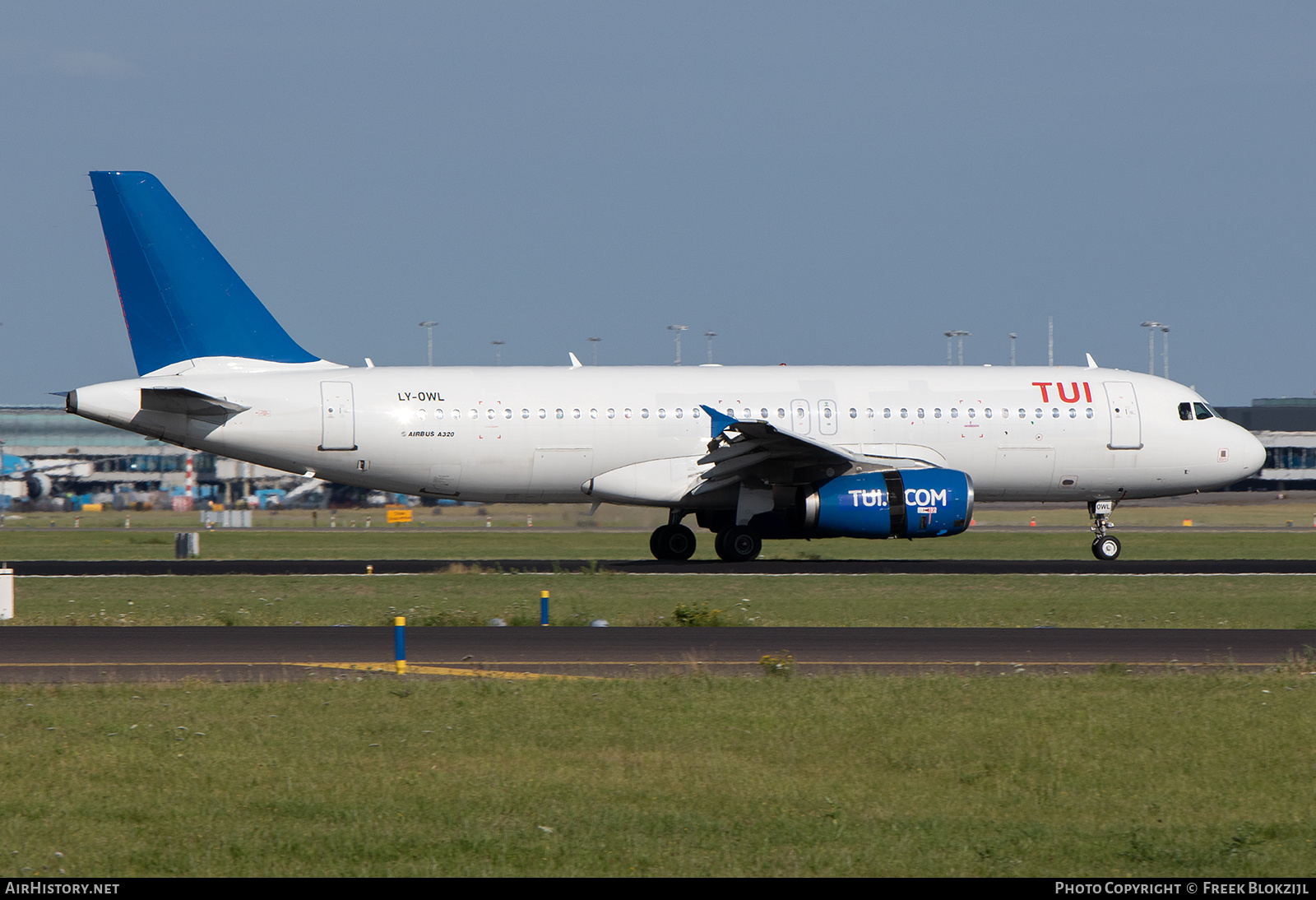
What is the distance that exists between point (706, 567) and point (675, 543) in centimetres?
214

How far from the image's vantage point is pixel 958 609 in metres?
22.9

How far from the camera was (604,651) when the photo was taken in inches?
686

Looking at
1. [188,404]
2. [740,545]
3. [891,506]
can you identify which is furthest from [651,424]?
[188,404]

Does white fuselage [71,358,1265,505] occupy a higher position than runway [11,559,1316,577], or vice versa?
white fuselage [71,358,1265,505]

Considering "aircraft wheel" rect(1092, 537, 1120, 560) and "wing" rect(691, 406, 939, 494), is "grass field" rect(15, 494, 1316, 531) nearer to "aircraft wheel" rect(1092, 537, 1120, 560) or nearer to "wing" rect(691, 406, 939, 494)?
"aircraft wheel" rect(1092, 537, 1120, 560)

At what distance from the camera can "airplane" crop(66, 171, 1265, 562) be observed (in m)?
30.2

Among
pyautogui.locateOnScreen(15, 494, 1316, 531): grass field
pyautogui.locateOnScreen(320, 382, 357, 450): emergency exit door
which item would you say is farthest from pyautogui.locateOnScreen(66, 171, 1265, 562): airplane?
pyautogui.locateOnScreen(15, 494, 1316, 531): grass field

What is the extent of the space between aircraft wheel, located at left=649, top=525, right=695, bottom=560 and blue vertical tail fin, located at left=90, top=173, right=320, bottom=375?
10.7 m

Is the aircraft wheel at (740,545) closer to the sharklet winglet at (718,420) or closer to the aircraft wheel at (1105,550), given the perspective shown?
the sharklet winglet at (718,420)

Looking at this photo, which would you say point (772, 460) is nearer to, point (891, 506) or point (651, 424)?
point (891, 506)
